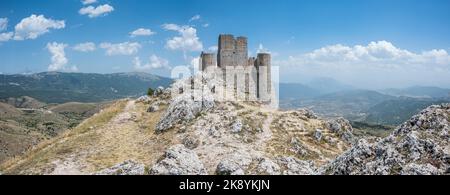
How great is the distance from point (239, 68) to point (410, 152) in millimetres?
45774

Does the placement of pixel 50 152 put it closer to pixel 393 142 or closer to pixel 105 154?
pixel 105 154

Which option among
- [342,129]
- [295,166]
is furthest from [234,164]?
[342,129]

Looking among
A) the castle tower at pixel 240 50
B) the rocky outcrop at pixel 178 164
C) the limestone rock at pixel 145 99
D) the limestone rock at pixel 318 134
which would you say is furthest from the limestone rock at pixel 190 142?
the castle tower at pixel 240 50

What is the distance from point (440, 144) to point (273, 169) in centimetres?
1504

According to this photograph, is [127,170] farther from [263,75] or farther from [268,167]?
[263,75]

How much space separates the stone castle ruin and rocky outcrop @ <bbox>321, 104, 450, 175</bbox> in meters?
39.3

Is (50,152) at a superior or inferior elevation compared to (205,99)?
inferior

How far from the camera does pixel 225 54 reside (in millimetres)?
61656

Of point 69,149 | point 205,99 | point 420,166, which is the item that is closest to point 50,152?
point 69,149

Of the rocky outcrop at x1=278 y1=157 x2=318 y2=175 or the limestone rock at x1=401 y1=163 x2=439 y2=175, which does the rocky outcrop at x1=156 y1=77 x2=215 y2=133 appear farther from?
the limestone rock at x1=401 y1=163 x2=439 y2=175

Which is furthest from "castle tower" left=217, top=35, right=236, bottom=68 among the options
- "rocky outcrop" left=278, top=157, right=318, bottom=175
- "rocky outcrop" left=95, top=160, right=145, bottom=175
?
"rocky outcrop" left=95, top=160, right=145, bottom=175

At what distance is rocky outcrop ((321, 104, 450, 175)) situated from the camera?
1664 cm

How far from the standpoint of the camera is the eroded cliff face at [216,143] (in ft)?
62.7
